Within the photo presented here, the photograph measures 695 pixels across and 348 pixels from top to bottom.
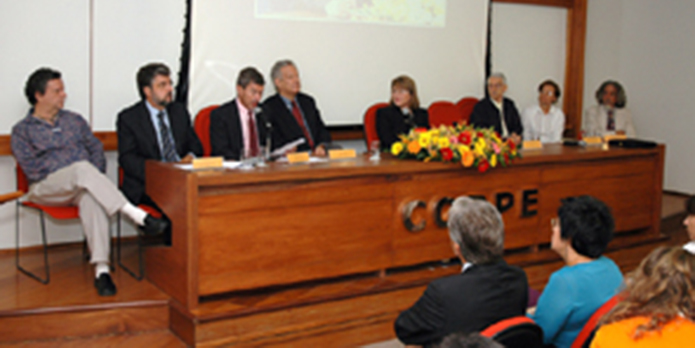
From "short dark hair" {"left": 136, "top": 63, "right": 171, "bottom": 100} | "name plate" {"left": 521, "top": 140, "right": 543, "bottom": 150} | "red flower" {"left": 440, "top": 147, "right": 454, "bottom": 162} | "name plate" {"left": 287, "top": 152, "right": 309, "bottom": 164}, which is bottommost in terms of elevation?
"name plate" {"left": 287, "top": 152, "right": 309, "bottom": 164}

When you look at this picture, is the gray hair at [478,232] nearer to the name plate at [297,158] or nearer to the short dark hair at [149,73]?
the name plate at [297,158]

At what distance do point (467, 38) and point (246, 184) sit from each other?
3468 millimetres

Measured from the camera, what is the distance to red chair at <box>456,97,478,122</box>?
5.93 meters

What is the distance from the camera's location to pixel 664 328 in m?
1.41

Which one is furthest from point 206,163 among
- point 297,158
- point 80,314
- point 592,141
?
point 592,141

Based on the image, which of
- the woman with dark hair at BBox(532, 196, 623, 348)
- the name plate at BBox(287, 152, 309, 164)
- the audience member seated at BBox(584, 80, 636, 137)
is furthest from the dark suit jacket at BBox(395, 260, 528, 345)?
the audience member seated at BBox(584, 80, 636, 137)

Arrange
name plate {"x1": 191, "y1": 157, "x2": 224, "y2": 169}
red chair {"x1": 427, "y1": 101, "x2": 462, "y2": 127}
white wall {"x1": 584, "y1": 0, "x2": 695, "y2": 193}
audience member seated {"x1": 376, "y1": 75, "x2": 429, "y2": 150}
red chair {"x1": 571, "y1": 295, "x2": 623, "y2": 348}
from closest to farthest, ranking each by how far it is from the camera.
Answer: red chair {"x1": 571, "y1": 295, "x2": 623, "y2": 348}
name plate {"x1": 191, "y1": 157, "x2": 224, "y2": 169}
audience member seated {"x1": 376, "y1": 75, "x2": 429, "y2": 150}
red chair {"x1": 427, "y1": 101, "x2": 462, "y2": 127}
white wall {"x1": 584, "y1": 0, "x2": 695, "y2": 193}

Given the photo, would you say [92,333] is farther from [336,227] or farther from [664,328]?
[664,328]

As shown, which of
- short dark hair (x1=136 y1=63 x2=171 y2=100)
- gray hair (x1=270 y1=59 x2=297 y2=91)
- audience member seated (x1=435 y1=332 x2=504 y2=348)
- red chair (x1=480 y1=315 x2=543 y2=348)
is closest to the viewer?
audience member seated (x1=435 y1=332 x2=504 y2=348)

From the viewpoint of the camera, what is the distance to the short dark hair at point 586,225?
7.08 feet

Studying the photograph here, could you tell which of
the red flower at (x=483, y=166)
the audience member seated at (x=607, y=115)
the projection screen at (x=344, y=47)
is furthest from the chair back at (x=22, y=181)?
the audience member seated at (x=607, y=115)

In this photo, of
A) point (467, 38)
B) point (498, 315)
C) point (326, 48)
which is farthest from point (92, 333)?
point (467, 38)

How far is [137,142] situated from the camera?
3945 mm

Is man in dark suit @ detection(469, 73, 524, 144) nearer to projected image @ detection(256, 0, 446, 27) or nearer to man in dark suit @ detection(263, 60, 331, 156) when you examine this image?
projected image @ detection(256, 0, 446, 27)
